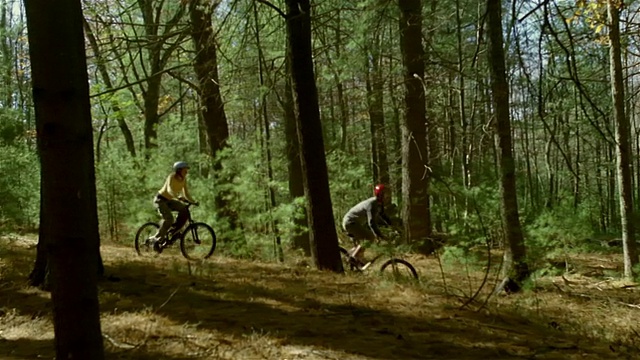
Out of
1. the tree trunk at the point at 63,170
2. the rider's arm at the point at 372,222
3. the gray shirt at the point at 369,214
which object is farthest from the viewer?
the gray shirt at the point at 369,214

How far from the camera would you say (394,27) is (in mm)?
14711

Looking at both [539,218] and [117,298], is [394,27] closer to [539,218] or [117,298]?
[539,218]

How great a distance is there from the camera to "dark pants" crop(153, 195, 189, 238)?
953 cm

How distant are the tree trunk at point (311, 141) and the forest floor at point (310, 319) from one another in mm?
512

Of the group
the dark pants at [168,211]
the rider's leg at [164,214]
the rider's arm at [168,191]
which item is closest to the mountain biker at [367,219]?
the dark pants at [168,211]

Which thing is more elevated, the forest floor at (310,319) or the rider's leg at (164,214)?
the rider's leg at (164,214)

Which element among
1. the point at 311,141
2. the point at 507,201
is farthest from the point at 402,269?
the point at 311,141

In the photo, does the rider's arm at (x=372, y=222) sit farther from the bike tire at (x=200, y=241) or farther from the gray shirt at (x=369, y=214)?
the bike tire at (x=200, y=241)

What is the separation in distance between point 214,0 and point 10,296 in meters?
4.53

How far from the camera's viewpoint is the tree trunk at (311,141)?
7.34m

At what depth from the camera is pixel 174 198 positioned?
375 inches

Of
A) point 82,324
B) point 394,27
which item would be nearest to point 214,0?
point 82,324

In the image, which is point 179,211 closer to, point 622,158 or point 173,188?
point 173,188

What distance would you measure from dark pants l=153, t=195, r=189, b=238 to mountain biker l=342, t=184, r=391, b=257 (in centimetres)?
305
